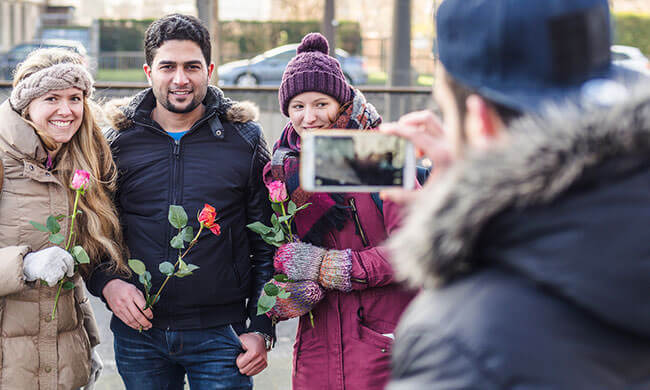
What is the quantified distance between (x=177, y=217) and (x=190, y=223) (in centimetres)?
21

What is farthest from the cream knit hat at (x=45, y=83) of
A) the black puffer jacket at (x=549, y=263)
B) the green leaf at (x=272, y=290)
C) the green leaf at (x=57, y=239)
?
the black puffer jacket at (x=549, y=263)

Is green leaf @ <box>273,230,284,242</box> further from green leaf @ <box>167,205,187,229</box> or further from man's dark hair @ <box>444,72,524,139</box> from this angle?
man's dark hair @ <box>444,72,524,139</box>

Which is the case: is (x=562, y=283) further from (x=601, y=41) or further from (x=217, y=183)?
(x=217, y=183)

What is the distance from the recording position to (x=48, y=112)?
2816 millimetres

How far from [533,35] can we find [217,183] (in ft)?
6.68

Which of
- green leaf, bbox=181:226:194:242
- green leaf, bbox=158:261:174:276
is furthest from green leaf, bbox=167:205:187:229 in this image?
green leaf, bbox=158:261:174:276

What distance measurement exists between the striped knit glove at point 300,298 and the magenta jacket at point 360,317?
106 millimetres

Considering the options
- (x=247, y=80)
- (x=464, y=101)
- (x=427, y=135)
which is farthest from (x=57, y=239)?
(x=247, y=80)

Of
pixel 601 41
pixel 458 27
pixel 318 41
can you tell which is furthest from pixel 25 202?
pixel 601 41

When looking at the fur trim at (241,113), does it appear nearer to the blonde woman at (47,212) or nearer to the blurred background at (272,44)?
the blonde woman at (47,212)

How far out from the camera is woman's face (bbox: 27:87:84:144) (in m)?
2.81

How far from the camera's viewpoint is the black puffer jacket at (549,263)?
0.95 metres

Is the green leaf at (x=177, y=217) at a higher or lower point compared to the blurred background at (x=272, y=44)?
lower

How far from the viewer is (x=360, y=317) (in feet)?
8.71
